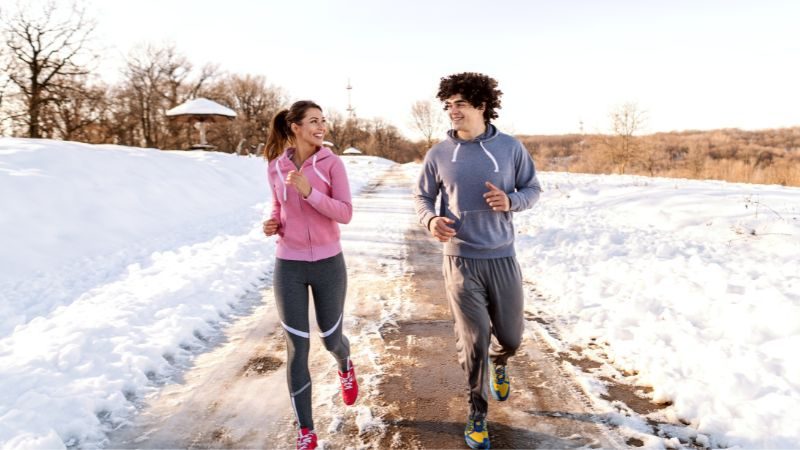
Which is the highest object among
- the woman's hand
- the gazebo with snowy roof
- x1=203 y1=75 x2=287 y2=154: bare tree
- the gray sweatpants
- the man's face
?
x1=203 y1=75 x2=287 y2=154: bare tree

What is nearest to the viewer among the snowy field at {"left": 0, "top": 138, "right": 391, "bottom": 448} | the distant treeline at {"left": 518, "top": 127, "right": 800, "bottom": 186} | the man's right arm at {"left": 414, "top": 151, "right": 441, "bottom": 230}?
the man's right arm at {"left": 414, "top": 151, "right": 441, "bottom": 230}

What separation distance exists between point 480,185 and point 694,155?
37.3m

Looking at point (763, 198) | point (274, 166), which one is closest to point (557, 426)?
point (274, 166)

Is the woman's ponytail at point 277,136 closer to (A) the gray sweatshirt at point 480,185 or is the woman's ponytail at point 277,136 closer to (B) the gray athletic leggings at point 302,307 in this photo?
(B) the gray athletic leggings at point 302,307

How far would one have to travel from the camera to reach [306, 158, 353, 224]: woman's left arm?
272 centimetres

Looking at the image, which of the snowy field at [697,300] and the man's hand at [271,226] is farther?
the snowy field at [697,300]

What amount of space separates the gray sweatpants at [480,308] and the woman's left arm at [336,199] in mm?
742

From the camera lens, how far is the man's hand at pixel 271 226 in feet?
9.48

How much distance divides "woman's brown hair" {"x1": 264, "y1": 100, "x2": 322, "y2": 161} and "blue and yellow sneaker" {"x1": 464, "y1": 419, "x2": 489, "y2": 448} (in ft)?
7.04

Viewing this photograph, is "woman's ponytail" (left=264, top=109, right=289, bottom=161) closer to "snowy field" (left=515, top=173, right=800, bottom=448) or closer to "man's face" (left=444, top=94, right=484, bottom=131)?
"man's face" (left=444, top=94, right=484, bottom=131)

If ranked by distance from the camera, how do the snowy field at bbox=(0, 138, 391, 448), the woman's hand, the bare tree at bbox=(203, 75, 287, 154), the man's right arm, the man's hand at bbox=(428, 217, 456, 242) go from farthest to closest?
the bare tree at bbox=(203, 75, 287, 154) < the snowy field at bbox=(0, 138, 391, 448) < the man's right arm < the man's hand at bbox=(428, 217, 456, 242) < the woman's hand

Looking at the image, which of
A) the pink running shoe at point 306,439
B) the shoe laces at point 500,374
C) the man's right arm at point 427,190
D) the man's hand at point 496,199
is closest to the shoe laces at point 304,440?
the pink running shoe at point 306,439

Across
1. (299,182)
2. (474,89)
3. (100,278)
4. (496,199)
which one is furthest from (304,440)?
(100,278)

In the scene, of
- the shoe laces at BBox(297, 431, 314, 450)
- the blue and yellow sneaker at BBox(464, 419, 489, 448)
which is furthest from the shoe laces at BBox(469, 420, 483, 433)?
the shoe laces at BBox(297, 431, 314, 450)
